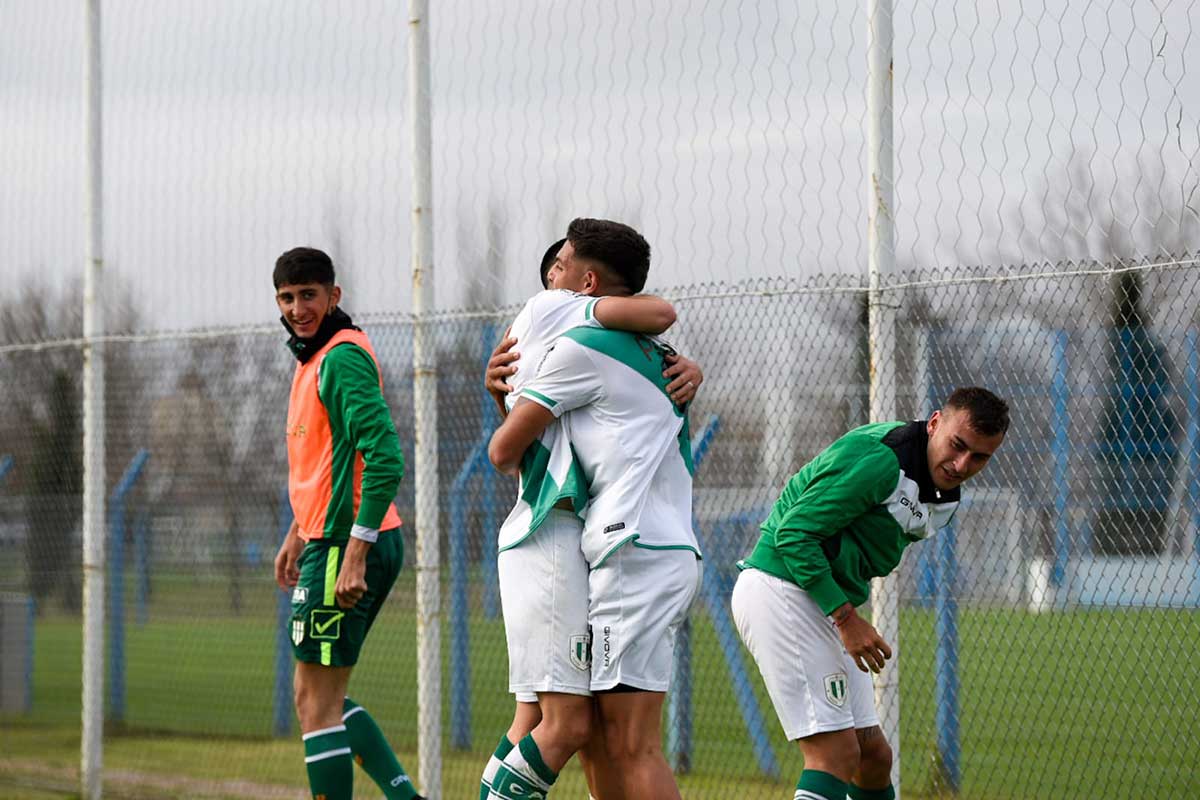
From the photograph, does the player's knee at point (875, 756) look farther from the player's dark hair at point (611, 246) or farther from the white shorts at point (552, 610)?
the player's dark hair at point (611, 246)

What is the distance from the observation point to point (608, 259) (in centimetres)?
501

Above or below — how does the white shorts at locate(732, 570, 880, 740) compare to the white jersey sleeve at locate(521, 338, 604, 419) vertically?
below

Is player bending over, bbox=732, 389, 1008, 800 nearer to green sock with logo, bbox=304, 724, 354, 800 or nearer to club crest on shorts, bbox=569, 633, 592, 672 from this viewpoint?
club crest on shorts, bbox=569, 633, 592, 672

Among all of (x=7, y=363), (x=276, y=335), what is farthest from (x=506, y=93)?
(x=7, y=363)

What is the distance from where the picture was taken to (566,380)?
4.80 meters

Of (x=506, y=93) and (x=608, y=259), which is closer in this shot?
(x=608, y=259)

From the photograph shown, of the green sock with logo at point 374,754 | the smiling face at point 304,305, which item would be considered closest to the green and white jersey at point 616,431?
the smiling face at point 304,305

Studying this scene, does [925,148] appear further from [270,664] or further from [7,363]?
[270,664]

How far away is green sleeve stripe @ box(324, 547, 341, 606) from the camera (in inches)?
235

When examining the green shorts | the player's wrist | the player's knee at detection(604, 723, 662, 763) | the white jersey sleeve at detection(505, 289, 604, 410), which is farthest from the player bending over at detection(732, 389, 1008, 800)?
the green shorts

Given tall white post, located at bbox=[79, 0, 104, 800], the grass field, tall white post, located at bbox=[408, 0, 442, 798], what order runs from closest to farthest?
the grass field
tall white post, located at bbox=[408, 0, 442, 798]
tall white post, located at bbox=[79, 0, 104, 800]

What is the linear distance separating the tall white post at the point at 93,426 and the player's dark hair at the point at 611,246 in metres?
4.52

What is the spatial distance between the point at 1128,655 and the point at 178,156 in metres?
5.55

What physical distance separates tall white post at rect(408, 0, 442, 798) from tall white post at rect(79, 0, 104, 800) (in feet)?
7.69
